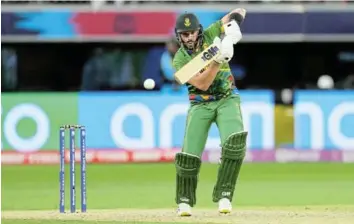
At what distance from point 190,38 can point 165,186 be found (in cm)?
428

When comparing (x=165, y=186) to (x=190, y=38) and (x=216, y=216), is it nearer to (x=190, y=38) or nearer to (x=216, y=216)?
(x=216, y=216)

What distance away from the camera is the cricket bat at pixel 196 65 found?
8609mm

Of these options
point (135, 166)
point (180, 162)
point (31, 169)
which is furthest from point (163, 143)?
point (180, 162)

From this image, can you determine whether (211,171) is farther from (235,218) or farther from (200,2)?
(235,218)

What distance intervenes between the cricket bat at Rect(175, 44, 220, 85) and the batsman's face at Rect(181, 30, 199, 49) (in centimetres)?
12

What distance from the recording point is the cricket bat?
8609 millimetres

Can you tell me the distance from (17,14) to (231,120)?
33.1ft

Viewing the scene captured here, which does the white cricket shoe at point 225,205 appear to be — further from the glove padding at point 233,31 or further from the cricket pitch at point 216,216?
the glove padding at point 233,31

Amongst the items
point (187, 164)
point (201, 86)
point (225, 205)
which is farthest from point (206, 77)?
point (225, 205)

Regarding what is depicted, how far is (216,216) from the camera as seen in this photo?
28.7 ft

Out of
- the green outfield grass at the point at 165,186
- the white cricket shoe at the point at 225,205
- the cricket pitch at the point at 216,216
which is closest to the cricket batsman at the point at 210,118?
the white cricket shoe at the point at 225,205

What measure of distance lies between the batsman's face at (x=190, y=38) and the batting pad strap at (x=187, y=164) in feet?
2.77

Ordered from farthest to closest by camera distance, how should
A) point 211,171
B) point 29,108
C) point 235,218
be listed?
point 29,108 → point 211,171 → point 235,218

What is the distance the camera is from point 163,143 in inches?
612
